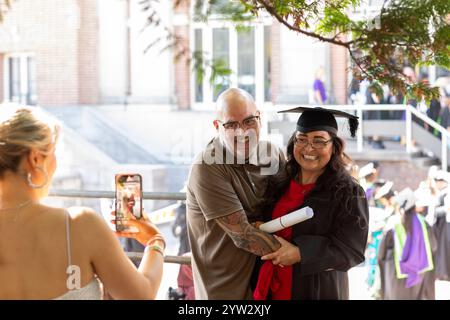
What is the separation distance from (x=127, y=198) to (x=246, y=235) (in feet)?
1.95

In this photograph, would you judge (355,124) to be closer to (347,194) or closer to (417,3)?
(347,194)

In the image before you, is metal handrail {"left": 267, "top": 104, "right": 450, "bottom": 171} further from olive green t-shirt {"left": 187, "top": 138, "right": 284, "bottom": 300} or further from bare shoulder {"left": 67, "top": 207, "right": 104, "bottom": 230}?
bare shoulder {"left": 67, "top": 207, "right": 104, "bottom": 230}

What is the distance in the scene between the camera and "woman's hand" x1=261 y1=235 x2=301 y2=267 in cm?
299

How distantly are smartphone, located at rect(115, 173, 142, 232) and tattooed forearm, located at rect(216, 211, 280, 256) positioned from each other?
0.49 metres

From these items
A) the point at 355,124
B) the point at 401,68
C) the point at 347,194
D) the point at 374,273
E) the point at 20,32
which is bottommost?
the point at 374,273

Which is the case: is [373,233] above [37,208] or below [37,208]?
below

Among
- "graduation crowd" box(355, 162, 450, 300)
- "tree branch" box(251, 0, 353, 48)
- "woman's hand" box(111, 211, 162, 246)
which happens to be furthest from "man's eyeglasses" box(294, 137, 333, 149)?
"graduation crowd" box(355, 162, 450, 300)

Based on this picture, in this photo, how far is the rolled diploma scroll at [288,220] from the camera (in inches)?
113

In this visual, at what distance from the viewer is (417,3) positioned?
2.28m

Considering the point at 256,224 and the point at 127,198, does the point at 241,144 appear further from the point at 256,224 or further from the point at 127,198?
the point at 127,198

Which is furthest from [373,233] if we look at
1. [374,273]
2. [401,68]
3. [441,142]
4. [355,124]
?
[401,68]

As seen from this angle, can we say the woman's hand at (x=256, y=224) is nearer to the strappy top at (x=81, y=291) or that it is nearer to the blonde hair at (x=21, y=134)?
the strappy top at (x=81, y=291)
